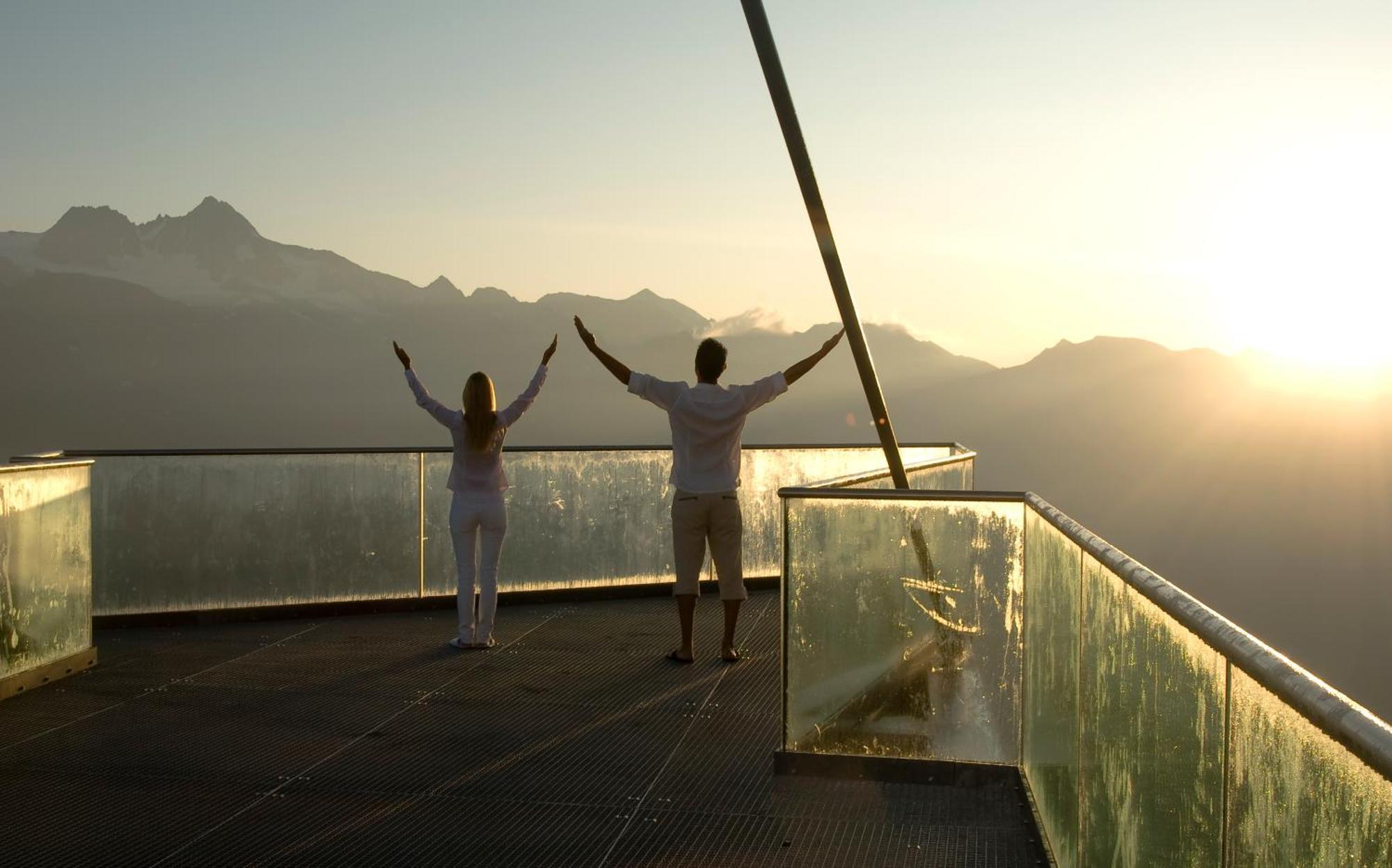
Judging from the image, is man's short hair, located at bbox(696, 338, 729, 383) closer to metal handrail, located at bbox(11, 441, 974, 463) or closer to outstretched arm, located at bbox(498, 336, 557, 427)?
outstretched arm, located at bbox(498, 336, 557, 427)

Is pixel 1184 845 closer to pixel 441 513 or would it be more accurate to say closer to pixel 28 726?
pixel 28 726

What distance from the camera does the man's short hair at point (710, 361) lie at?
301 inches

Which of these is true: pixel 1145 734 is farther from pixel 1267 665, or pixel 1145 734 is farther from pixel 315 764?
pixel 315 764

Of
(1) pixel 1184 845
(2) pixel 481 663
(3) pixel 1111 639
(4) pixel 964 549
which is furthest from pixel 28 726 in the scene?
(1) pixel 1184 845

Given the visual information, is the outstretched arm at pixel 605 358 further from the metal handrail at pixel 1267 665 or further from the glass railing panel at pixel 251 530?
the metal handrail at pixel 1267 665

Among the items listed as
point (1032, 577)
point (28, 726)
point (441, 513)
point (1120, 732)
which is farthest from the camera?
point (441, 513)

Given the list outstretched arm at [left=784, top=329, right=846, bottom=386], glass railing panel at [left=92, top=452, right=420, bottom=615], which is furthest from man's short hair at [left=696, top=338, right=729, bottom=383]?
glass railing panel at [left=92, top=452, right=420, bottom=615]

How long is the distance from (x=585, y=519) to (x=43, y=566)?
4659mm

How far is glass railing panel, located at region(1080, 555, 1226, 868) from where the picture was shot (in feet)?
7.68

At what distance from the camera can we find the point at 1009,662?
5.66m

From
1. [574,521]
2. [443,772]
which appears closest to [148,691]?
[443,772]

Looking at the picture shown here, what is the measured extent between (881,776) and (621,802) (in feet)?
3.67

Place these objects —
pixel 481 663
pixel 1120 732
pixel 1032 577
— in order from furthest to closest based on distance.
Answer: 1. pixel 481 663
2. pixel 1032 577
3. pixel 1120 732

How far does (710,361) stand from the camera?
7.67 meters
